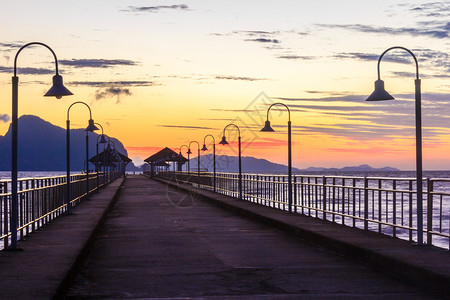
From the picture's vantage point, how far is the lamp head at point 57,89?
14375 millimetres

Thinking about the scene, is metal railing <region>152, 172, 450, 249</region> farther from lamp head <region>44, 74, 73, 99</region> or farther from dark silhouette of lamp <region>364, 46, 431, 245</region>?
lamp head <region>44, 74, 73, 99</region>

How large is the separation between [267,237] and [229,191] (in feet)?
72.8

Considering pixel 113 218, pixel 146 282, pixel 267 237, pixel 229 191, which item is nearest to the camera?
pixel 146 282

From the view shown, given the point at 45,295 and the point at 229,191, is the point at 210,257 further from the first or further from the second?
the point at 229,191

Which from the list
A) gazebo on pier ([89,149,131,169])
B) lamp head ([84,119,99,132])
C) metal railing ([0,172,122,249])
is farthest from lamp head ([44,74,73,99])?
gazebo on pier ([89,149,131,169])

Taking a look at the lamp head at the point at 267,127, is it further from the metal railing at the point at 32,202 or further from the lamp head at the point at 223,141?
the lamp head at the point at 223,141

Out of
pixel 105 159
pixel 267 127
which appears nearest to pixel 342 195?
pixel 267 127

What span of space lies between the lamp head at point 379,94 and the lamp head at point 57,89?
6.33 metres

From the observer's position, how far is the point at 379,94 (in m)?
13.4

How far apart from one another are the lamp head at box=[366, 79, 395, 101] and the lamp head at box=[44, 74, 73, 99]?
6.33 m

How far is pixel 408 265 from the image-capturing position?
32.5 ft

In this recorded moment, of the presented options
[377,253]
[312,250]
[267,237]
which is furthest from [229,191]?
[377,253]

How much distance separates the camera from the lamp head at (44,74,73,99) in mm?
14375

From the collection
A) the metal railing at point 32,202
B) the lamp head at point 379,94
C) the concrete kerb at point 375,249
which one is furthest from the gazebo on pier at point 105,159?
the lamp head at point 379,94
